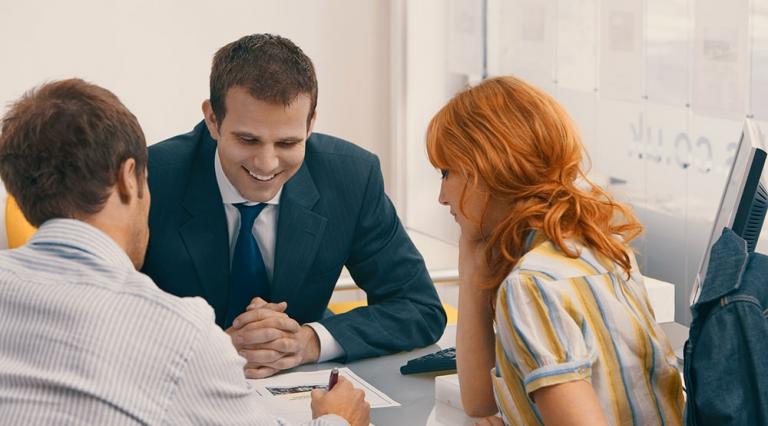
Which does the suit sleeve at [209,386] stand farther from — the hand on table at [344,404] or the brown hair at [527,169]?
the brown hair at [527,169]

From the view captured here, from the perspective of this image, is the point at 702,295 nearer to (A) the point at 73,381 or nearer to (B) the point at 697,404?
(B) the point at 697,404

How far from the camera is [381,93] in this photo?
4.87m

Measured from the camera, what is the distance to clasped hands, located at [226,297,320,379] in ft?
6.66

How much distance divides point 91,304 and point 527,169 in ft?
2.29

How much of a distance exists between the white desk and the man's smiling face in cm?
43

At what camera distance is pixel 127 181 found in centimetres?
136

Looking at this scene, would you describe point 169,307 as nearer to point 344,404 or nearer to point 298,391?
point 344,404

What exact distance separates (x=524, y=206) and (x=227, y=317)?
954mm

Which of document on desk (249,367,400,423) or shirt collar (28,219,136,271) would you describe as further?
document on desk (249,367,400,423)

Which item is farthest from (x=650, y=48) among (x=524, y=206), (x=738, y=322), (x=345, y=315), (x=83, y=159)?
(x=83, y=159)

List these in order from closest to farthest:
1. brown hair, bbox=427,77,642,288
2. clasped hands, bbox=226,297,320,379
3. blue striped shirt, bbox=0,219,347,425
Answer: blue striped shirt, bbox=0,219,347,425 < brown hair, bbox=427,77,642,288 < clasped hands, bbox=226,297,320,379

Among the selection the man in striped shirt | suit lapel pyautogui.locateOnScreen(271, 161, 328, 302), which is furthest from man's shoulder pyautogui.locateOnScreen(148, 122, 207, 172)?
the man in striped shirt

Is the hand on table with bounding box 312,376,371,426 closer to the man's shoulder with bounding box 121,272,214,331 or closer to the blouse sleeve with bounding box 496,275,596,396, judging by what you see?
the blouse sleeve with bounding box 496,275,596,396

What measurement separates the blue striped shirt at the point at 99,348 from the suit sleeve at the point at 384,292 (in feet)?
2.99
